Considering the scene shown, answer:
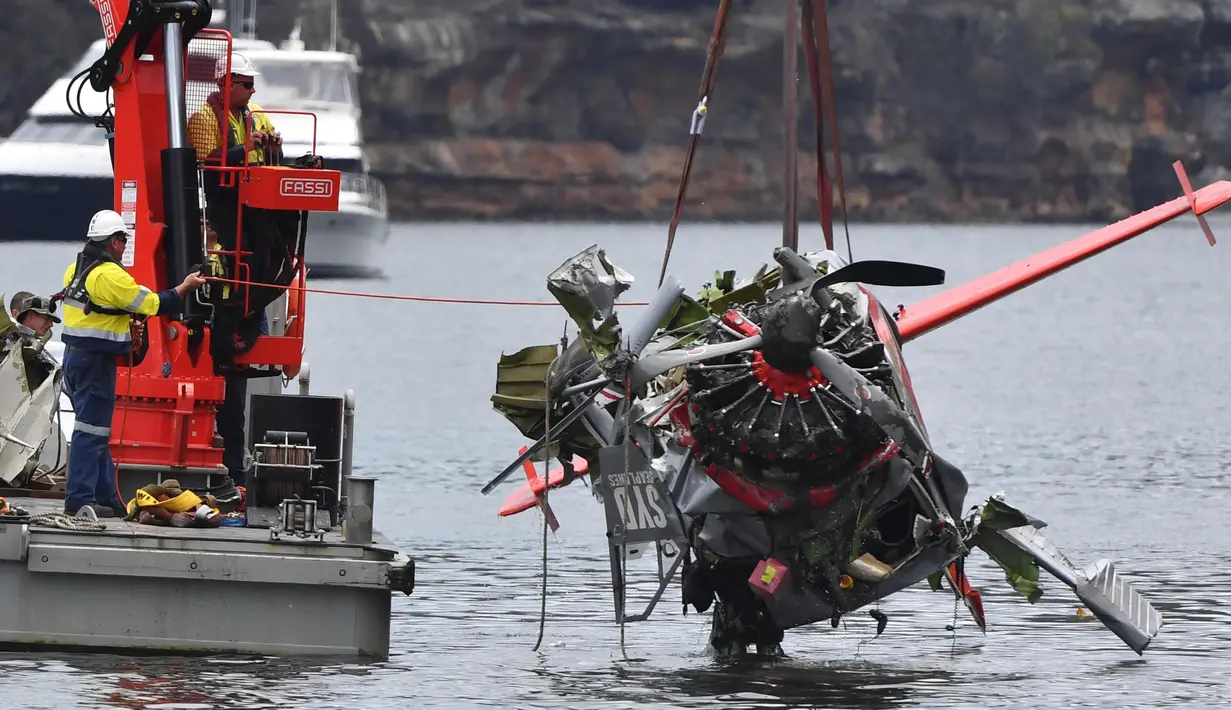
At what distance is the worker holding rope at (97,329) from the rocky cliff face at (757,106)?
11241 centimetres

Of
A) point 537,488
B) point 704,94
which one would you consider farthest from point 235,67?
point 537,488

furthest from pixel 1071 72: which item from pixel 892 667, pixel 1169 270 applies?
pixel 892 667

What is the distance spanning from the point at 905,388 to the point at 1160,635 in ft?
15.0

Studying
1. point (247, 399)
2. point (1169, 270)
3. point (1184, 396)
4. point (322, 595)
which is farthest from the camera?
point (1169, 270)

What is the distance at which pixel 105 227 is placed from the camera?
16.2 meters

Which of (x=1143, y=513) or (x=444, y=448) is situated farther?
(x=444, y=448)

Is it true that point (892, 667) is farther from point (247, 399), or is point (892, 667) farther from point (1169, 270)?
point (1169, 270)

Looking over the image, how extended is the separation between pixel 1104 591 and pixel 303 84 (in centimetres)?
5678

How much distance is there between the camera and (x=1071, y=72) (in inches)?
5463

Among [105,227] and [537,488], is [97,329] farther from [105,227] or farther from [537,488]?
[537,488]

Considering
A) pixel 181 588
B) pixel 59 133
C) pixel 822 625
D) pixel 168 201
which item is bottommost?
pixel 822 625

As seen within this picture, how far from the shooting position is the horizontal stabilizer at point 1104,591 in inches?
702

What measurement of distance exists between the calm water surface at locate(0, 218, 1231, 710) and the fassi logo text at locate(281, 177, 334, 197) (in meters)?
3.61

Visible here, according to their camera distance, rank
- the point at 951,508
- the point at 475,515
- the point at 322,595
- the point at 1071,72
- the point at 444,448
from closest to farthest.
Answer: the point at 322,595 < the point at 951,508 < the point at 475,515 < the point at 444,448 < the point at 1071,72
